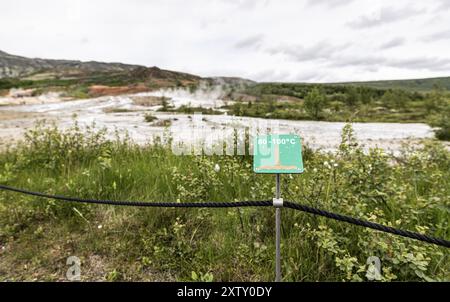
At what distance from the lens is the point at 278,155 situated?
1418 mm

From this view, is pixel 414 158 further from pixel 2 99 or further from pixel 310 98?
pixel 2 99

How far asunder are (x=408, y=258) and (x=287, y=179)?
1.05m

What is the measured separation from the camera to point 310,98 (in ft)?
60.0

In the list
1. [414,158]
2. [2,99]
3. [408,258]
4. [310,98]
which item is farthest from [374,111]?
[2,99]

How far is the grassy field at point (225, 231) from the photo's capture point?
1.72m

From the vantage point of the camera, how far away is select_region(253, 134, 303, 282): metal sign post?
1.38 meters

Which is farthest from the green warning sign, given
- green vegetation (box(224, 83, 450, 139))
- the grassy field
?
green vegetation (box(224, 83, 450, 139))
